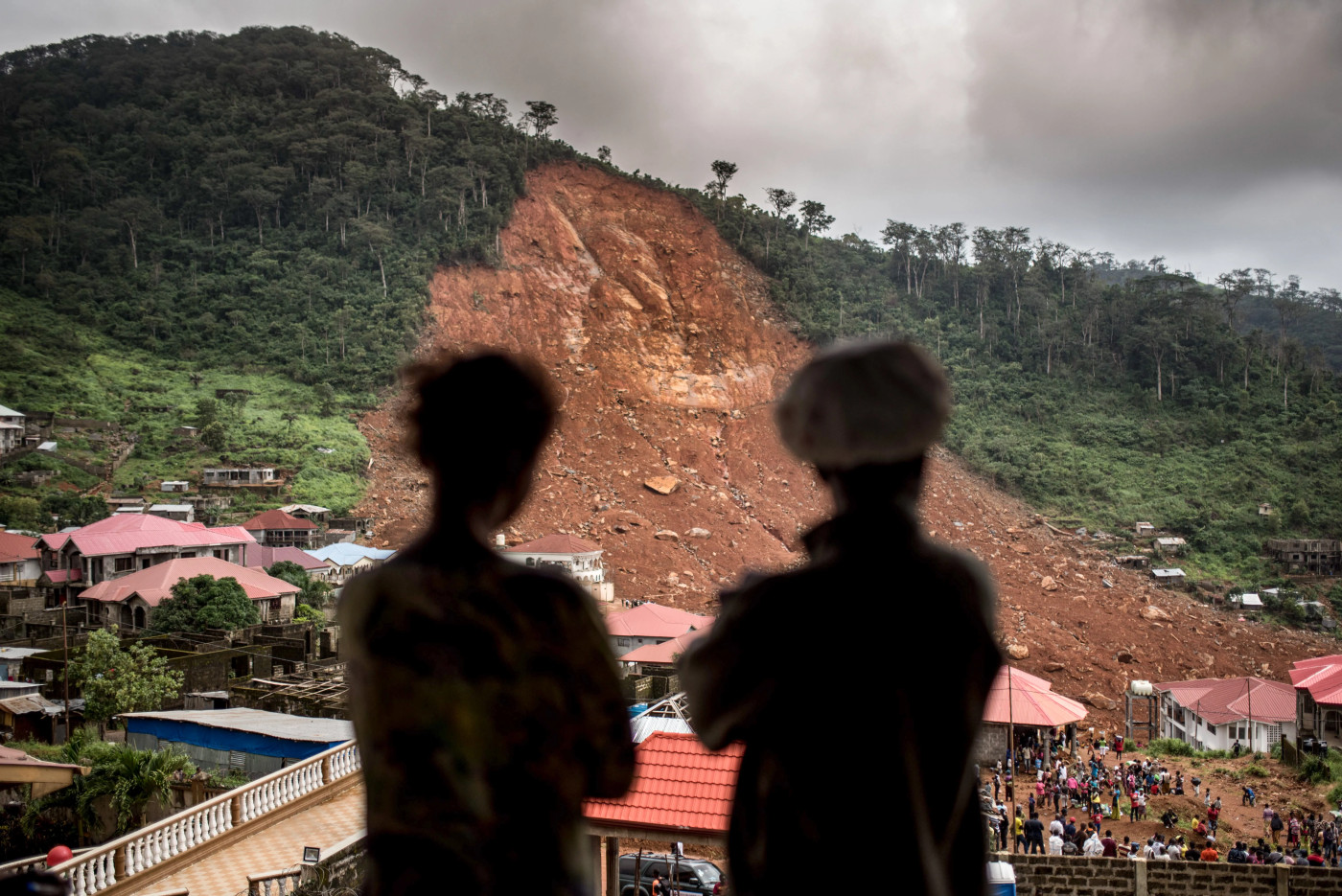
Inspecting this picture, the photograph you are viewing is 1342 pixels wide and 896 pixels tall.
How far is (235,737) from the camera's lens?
9867mm

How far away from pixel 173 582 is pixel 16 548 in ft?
21.8

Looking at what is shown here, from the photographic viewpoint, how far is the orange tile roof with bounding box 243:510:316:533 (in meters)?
27.8

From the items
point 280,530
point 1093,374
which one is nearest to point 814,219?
point 1093,374

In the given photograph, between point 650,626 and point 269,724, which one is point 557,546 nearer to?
point 650,626

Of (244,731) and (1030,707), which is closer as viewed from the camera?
(244,731)

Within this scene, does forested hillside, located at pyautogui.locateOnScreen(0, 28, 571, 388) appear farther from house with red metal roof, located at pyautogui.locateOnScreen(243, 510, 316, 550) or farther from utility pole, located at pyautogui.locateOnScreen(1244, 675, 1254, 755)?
utility pole, located at pyautogui.locateOnScreen(1244, 675, 1254, 755)

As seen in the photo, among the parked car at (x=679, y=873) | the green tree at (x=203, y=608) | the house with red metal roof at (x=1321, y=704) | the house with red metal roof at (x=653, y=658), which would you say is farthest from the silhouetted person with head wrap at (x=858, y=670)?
the green tree at (x=203, y=608)

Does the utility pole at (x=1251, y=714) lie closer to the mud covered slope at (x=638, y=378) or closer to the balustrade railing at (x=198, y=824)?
the mud covered slope at (x=638, y=378)

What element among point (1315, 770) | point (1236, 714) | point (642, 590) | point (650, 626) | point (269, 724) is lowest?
point (1315, 770)

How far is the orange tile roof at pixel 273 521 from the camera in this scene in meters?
27.8

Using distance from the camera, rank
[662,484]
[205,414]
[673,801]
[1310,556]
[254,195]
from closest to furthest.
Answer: [673,801] < [1310,556] < [205,414] < [662,484] < [254,195]

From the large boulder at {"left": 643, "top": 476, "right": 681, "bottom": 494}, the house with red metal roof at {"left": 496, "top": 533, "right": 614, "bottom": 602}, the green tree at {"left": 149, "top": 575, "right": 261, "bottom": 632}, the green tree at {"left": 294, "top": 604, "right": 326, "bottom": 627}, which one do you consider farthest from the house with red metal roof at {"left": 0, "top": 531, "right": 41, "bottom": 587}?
the large boulder at {"left": 643, "top": 476, "right": 681, "bottom": 494}

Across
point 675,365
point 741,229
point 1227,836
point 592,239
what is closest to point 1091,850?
point 1227,836

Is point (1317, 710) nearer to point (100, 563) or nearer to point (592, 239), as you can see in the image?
point (100, 563)
